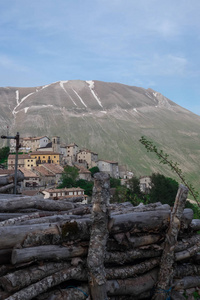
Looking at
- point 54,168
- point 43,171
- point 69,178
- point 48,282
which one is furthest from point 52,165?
point 48,282

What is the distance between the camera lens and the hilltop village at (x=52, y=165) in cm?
7500

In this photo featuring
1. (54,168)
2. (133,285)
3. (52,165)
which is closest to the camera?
(133,285)

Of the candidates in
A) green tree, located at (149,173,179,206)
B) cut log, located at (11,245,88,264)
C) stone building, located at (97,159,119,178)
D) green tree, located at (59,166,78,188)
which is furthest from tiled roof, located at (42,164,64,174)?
cut log, located at (11,245,88,264)

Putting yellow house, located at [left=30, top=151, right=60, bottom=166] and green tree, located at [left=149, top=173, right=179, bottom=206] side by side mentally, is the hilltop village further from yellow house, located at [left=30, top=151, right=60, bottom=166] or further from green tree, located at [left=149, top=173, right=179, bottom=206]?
green tree, located at [left=149, top=173, right=179, bottom=206]

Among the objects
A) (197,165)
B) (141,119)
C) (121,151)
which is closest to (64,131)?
(121,151)

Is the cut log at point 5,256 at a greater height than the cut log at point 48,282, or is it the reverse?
the cut log at point 5,256

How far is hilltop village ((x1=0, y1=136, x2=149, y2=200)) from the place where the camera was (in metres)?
75.0

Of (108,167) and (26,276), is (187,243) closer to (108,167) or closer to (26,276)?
(26,276)

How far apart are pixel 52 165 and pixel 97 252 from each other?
84179mm

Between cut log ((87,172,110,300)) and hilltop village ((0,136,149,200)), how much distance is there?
175 ft

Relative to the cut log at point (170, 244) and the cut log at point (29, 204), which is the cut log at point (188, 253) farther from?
the cut log at point (29, 204)

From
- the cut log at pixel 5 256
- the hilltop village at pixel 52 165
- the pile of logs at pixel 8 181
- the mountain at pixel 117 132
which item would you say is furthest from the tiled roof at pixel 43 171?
the cut log at pixel 5 256

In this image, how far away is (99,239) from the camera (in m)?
6.07

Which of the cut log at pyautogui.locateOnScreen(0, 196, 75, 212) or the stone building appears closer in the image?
the cut log at pyautogui.locateOnScreen(0, 196, 75, 212)
